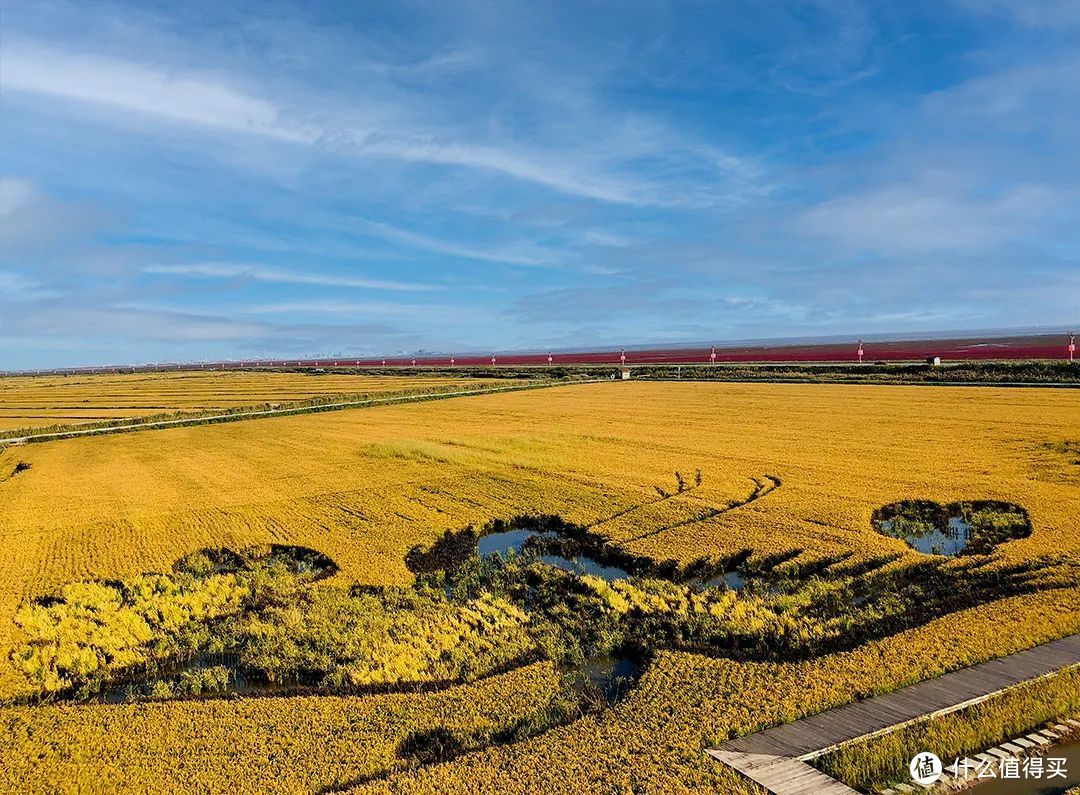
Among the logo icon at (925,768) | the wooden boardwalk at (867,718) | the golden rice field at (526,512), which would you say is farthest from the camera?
the golden rice field at (526,512)

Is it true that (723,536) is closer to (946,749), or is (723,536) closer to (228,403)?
(946,749)

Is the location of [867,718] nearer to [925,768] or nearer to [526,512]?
[925,768]

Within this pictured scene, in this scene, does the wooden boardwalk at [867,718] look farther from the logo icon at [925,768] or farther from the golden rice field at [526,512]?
the logo icon at [925,768]

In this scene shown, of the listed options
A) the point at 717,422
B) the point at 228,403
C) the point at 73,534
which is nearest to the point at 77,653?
the point at 73,534

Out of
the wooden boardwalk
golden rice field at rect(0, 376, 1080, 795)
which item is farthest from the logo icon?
golden rice field at rect(0, 376, 1080, 795)

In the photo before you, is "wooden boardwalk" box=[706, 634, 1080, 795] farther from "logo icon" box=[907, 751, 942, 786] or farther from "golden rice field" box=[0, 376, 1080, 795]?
"logo icon" box=[907, 751, 942, 786]

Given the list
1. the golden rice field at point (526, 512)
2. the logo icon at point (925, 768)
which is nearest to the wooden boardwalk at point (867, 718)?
the golden rice field at point (526, 512)
